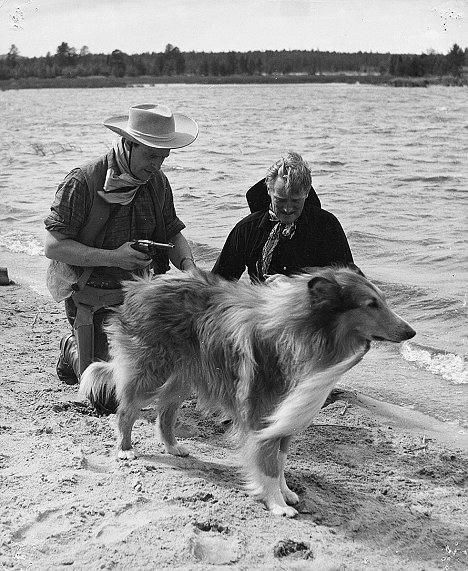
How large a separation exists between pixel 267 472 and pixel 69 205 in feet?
8.48

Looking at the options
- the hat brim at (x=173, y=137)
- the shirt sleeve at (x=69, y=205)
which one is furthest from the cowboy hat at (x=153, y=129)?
the shirt sleeve at (x=69, y=205)

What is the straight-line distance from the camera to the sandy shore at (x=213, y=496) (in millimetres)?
3861

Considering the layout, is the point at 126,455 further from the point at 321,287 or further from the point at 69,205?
the point at 69,205

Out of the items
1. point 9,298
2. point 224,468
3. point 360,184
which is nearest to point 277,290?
point 224,468

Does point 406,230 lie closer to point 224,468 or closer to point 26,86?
point 224,468

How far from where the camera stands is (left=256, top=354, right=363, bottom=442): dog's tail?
4.30 metres

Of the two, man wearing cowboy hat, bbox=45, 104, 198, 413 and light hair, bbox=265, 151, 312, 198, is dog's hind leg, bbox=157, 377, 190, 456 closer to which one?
man wearing cowboy hat, bbox=45, 104, 198, 413

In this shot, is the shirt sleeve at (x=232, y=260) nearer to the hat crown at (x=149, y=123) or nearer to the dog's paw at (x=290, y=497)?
the hat crown at (x=149, y=123)

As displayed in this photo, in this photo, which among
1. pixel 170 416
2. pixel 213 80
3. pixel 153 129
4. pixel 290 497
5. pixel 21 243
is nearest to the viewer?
pixel 290 497

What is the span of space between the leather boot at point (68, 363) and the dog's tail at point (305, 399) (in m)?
2.53

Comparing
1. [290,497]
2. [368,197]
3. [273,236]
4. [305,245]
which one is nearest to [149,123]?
[273,236]

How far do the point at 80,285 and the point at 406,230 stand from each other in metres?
8.74

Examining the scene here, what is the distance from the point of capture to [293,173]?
533cm

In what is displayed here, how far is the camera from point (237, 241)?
606 cm
